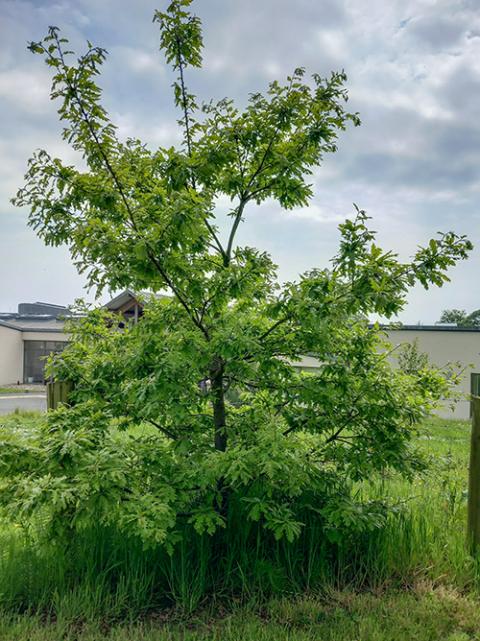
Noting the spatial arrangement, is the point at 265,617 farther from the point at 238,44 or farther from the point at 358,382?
the point at 238,44

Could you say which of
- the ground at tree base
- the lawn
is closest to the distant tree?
the lawn

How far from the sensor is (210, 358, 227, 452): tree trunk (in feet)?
8.77

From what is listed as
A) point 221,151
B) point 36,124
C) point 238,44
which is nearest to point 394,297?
point 221,151

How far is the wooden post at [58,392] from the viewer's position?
9.64 feet

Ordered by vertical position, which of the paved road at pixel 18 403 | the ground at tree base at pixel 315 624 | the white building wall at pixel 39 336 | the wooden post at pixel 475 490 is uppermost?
the white building wall at pixel 39 336

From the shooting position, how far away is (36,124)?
3.60m

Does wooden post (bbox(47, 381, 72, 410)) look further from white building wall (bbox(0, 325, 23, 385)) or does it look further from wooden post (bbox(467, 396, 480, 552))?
white building wall (bbox(0, 325, 23, 385))

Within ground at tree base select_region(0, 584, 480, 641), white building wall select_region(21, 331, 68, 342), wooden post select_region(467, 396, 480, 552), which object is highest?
white building wall select_region(21, 331, 68, 342)

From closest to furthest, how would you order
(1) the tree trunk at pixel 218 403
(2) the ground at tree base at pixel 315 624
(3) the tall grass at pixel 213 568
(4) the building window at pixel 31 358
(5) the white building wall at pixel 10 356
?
(2) the ground at tree base at pixel 315 624 < (3) the tall grass at pixel 213 568 < (1) the tree trunk at pixel 218 403 < (5) the white building wall at pixel 10 356 < (4) the building window at pixel 31 358

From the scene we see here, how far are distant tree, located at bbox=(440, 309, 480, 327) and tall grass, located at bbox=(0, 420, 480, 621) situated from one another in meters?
36.2

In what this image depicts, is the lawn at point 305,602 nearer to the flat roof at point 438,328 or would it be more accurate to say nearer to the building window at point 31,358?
the flat roof at point 438,328

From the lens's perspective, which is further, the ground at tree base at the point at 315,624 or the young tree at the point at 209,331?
the young tree at the point at 209,331

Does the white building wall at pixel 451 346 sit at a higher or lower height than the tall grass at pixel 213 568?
higher

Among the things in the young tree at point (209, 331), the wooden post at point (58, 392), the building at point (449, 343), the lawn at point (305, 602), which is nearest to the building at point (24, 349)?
the building at point (449, 343)
